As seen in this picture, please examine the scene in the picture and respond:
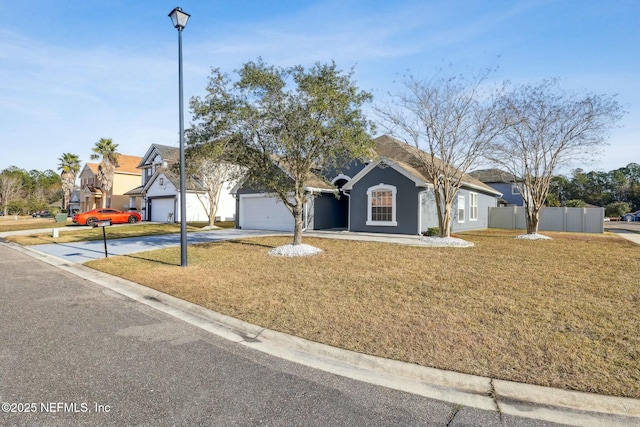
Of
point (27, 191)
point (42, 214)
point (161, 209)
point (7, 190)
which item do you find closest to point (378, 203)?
point (161, 209)

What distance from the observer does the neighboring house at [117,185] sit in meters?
40.5

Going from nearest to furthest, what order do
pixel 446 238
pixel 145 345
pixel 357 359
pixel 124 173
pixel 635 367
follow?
pixel 635 367 < pixel 357 359 < pixel 145 345 < pixel 446 238 < pixel 124 173

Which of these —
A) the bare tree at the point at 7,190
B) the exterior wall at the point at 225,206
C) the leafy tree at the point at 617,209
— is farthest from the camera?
the bare tree at the point at 7,190

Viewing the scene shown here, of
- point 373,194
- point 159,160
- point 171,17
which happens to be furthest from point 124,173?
point 171,17

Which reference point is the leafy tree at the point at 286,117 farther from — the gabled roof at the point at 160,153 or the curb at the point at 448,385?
the gabled roof at the point at 160,153

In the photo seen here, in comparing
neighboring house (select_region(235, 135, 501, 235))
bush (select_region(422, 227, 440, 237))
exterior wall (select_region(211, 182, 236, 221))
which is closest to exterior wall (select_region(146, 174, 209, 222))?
exterior wall (select_region(211, 182, 236, 221))

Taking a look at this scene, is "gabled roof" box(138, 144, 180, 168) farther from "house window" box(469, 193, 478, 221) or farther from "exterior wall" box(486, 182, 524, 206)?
"exterior wall" box(486, 182, 524, 206)

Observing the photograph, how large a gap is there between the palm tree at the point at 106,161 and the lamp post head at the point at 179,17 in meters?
34.2

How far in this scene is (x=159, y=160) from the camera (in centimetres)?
3453

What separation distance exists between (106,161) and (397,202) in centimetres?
3449

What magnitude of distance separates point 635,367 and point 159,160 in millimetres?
37484

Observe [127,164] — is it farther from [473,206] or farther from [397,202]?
[473,206]

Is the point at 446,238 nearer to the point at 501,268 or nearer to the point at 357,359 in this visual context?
the point at 501,268

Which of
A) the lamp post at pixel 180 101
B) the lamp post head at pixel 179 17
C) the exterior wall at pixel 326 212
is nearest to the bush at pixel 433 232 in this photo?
the exterior wall at pixel 326 212
